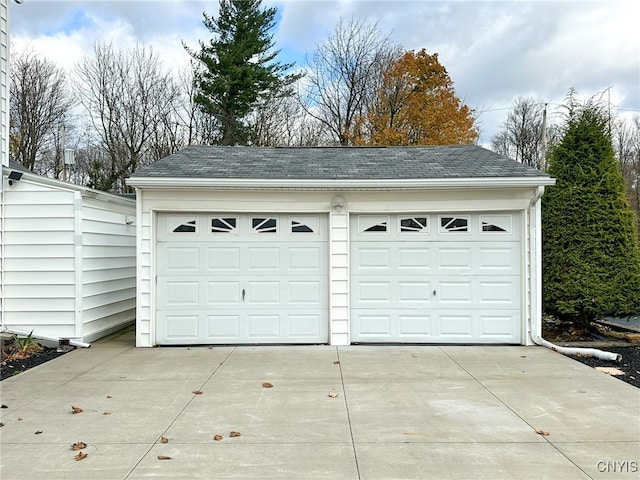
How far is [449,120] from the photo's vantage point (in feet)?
66.8

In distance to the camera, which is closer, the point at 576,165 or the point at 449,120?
the point at 576,165

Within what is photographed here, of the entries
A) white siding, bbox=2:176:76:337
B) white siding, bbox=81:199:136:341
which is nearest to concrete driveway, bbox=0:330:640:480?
white siding, bbox=2:176:76:337

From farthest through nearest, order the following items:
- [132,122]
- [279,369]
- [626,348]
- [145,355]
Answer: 1. [132,122]
2. [626,348]
3. [145,355]
4. [279,369]

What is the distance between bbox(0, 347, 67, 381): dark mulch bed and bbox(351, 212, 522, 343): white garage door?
4633 millimetres

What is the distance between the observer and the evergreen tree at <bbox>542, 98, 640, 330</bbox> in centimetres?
791

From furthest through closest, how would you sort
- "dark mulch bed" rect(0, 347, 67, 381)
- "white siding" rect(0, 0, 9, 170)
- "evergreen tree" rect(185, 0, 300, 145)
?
1. "evergreen tree" rect(185, 0, 300, 145)
2. "white siding" rect(0, 0, 9, 170)
3. "dark mulch bed" rect(0, 347, 67, 381)

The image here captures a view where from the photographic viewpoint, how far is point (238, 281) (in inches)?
311

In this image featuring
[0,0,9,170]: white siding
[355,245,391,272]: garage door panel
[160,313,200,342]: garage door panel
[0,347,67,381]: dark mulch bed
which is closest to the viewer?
[0,347,67,381]: dark mulch bed

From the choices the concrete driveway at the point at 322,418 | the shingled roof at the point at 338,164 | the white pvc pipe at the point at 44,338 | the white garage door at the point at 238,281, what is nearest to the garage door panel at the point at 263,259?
the white garage door at the point at 238,281

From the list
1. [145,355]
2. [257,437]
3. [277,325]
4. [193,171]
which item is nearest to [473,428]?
[257,437]

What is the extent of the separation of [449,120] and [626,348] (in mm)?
14490

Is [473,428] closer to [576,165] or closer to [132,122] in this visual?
[576,165]

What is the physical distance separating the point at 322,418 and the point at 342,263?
3.70 m

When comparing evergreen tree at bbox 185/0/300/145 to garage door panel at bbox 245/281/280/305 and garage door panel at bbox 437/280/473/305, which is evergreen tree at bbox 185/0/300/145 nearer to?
garage door panel at bbox 245/281/280/305
